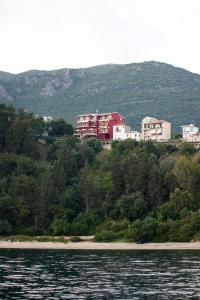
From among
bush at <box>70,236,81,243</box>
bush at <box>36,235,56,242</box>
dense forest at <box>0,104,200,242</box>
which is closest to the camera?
bush at <box>70,236,81,243</box>

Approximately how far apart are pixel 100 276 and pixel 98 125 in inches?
4380

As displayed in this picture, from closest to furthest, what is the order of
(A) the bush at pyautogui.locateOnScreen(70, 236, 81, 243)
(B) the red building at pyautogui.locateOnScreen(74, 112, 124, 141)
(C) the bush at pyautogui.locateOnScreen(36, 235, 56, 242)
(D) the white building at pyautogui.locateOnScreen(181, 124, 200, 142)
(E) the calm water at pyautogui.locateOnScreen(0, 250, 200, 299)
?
1. (E) the calm water at pyautogui.locateOnScreen(0, 250, 200, 299)
2. (A) the bush at pyautogui.locateOnScreen(70, 236, 81, 243)
3. (C) the bush at pyautogui.locateOnScreen(36, 235, 56, 242)
4. (D) the white building at pyautogui.locateOnScreen(181, 124, 200, 142)
5. (B) the red building at pyautogui.locateOnScreen(74, 112, 124, 141)

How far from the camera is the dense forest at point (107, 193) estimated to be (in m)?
108

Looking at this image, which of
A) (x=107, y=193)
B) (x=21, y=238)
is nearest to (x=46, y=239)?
(x=21, y=238)

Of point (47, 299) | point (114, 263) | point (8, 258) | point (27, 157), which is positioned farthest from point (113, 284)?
point (27, 157)

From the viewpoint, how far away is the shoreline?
324 feet

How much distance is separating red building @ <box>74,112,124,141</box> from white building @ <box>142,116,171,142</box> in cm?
893

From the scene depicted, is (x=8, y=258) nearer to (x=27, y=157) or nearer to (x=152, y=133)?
(x=27, y=157)

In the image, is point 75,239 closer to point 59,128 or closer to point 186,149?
point 186,149

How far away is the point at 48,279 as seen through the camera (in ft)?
189

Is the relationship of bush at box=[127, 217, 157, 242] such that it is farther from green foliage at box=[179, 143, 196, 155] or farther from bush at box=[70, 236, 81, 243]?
green foliage at box=[179, 143, 196, 155]

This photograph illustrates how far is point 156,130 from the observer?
520ft

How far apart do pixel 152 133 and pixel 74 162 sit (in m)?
30.7

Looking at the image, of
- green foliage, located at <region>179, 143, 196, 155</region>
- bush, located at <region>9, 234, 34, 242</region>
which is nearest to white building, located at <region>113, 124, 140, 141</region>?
green foliage, located at <region>179, 143, 196, 155</region>
